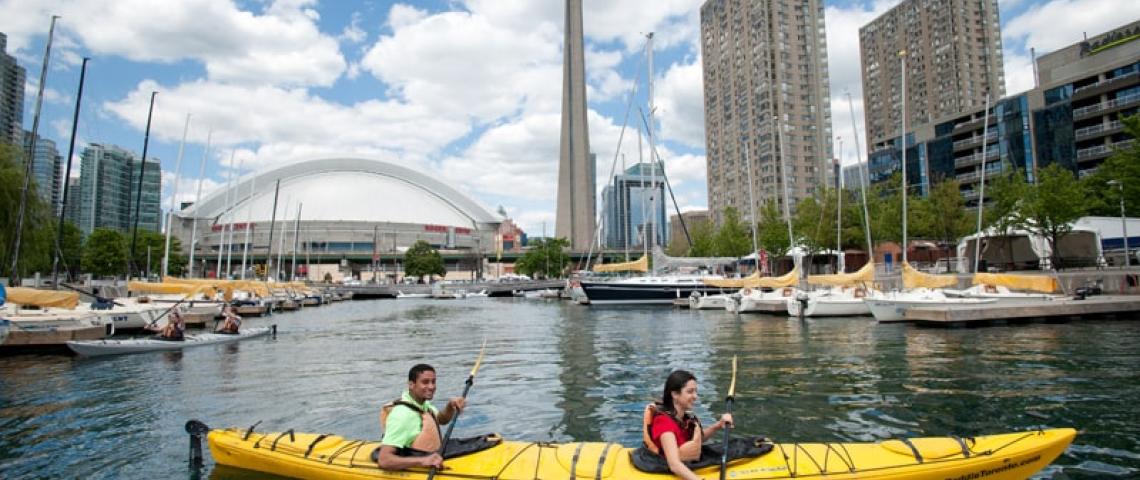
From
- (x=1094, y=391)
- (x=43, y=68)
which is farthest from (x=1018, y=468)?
(x=43, y=68)

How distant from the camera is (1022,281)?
2738 centimetres

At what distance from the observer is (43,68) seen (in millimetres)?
28125

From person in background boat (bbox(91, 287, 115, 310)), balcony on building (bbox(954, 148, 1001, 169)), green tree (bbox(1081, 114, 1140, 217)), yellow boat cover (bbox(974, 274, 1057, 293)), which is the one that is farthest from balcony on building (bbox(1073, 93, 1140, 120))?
person in background boat (bbox(91, 287, 115, 310))

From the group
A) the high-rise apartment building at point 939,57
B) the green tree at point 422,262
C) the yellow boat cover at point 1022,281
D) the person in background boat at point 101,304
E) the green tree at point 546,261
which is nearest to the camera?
the person in background boat at point 101,304

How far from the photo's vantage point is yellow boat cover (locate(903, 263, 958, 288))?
91.4 ft

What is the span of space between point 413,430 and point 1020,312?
25255 millimetres

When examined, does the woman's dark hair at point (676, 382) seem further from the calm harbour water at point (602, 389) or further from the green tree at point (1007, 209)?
the green tree at point (1007, 209)

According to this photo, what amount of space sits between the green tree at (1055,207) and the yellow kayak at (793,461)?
37054 mm

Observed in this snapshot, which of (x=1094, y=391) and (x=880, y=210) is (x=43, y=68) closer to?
(x=1094, y=391)

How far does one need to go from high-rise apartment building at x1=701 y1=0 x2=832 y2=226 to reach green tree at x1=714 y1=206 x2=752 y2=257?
38984 mm

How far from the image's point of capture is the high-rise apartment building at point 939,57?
110250 millimetres

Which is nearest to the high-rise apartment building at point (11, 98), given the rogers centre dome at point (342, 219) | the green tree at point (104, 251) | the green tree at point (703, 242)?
the green tree at point (104, 251)

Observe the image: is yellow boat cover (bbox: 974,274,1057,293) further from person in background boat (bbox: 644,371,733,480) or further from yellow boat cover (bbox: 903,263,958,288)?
person in background boat (bbox: 644,371,733,480)

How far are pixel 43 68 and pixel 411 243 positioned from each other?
3849 inches
